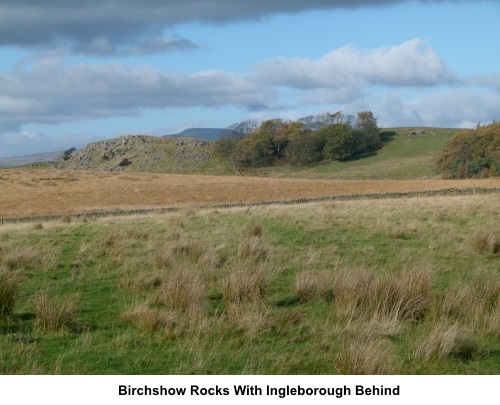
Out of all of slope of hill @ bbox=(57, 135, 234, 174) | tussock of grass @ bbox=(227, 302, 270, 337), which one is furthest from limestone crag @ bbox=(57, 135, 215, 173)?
tussock of grass @ bbox=(227, 302, 270, 337)

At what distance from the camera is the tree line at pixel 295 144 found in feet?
306

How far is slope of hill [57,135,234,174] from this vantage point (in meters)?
96.0

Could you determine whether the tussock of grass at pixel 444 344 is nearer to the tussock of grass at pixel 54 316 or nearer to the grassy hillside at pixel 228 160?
the tussock of grass at pixel 54 316

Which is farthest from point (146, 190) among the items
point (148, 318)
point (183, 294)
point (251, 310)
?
point (148, 318)

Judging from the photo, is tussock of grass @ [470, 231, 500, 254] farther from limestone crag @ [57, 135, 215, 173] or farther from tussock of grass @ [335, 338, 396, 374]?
limestone crag @ [57, 135, 215, 173]

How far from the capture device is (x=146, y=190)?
53750 millimetres

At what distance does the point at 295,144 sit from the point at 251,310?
85.8 m

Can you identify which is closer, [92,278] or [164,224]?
[92,278]

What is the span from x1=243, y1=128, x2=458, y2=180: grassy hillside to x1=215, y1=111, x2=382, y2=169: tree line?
70.0 inches

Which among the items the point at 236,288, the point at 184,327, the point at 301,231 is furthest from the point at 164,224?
the point at 184,327

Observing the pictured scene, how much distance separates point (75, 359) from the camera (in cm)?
679

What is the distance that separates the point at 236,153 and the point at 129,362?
88.2 metres

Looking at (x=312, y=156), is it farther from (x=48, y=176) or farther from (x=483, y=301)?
(x=483, y=301)
